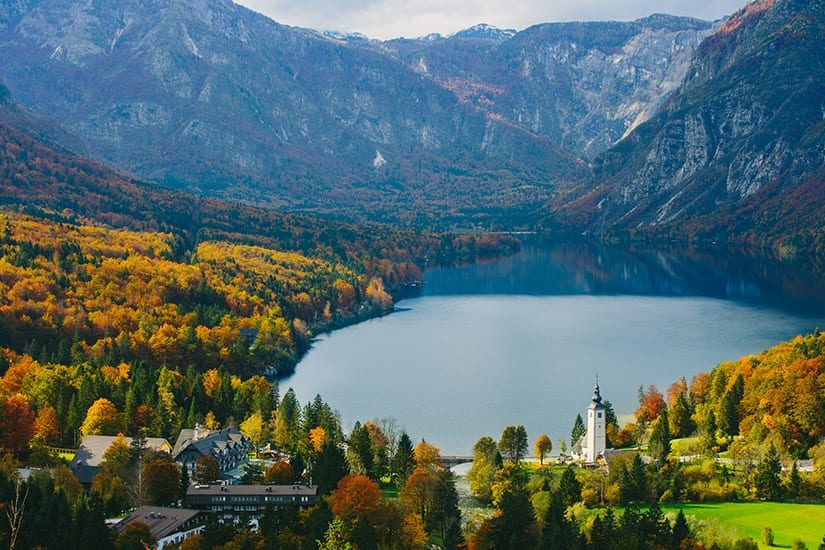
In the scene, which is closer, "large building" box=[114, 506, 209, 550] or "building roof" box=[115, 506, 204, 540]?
"large building" box=[114, 506, 209, 550]

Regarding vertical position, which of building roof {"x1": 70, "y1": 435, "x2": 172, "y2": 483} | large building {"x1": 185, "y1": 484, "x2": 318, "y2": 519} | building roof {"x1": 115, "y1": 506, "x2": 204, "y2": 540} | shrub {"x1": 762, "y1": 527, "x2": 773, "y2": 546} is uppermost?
building roof {"x1": 70, "y1": 435, "x2": 172, "y2": 483}

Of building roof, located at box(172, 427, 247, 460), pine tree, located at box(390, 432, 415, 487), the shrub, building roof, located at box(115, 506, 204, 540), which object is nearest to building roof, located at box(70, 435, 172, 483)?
building roof, located at box(172, 427, 247, 460)

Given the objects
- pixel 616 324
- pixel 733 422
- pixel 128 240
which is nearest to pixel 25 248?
pixel 128 240

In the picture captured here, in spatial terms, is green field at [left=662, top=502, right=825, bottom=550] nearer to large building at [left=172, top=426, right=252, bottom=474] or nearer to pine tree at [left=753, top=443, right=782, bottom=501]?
pine tree at [left=753, top=443, right=782, bottom=501]

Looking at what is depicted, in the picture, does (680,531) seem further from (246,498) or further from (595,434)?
(246,498)

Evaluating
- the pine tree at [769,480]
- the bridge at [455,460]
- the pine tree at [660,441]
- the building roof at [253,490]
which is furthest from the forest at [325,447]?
the bridge at [455,460]

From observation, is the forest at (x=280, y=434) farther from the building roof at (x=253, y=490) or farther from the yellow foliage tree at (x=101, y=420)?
the building roof at (x=253, y=490)

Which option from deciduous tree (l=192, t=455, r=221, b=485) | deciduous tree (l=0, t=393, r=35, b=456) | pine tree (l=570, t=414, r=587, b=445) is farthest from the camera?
pine tree (l=570, t=414, r=587, b=445)
